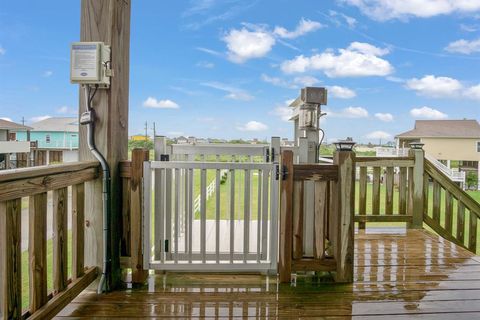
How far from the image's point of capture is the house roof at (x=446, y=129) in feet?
27.9

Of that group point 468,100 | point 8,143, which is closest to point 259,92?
point 468,100

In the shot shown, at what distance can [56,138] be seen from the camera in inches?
80.0

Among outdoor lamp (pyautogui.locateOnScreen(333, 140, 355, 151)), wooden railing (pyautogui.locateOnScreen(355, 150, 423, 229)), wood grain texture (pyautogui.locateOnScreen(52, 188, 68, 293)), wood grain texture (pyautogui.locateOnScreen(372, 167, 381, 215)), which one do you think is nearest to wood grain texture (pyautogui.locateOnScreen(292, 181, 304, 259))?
outdoor lamp (pyautogui.locateOnScreen(333, 140, 355, 151))

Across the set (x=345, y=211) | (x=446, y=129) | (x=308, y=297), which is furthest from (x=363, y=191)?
(x=446, y=129)

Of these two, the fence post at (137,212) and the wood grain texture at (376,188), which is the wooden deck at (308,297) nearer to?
the fence post at (137,212)

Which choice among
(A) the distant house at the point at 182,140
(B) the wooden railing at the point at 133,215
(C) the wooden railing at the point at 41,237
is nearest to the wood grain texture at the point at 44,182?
(C) the wooden railing at the point at 41,237

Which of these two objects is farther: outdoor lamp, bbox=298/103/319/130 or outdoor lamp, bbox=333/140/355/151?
outdoor lamp, bbox=298/103/319/130

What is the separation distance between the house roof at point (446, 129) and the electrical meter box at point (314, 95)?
228 inches

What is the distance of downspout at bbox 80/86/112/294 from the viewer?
213 centimetres

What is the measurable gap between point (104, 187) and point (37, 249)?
23.4 inches

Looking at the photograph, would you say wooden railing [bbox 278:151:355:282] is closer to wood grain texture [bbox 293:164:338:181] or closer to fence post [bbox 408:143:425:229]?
wood grain texture [bbox 293:164:338:181]

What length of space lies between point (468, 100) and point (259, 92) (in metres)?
7.65

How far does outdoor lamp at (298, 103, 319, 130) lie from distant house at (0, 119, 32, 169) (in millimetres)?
2007

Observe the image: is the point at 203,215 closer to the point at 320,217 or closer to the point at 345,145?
the point at 320,217
